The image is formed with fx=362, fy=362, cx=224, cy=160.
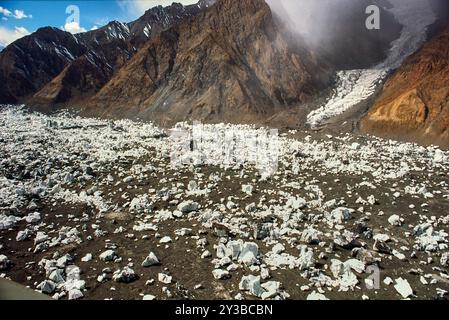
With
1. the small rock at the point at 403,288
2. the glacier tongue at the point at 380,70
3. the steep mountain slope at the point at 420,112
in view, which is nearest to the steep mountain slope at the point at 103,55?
the glacier tongue at the point at 380,70

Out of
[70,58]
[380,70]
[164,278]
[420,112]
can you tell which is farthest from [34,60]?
[164,278]

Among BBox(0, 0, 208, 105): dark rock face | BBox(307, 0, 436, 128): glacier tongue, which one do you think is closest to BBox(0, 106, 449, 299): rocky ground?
BBox(307, 0, 436, 128): glacier tongue

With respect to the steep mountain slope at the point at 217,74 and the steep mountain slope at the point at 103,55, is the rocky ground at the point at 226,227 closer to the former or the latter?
the steep mountain slope at the point at 217,74

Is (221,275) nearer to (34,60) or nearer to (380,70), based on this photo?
(380,70)

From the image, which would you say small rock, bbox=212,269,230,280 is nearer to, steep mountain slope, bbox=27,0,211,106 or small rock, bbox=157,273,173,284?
small rock, bbox=157,273,173,284

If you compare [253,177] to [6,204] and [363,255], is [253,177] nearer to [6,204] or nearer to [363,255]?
[363,255]
